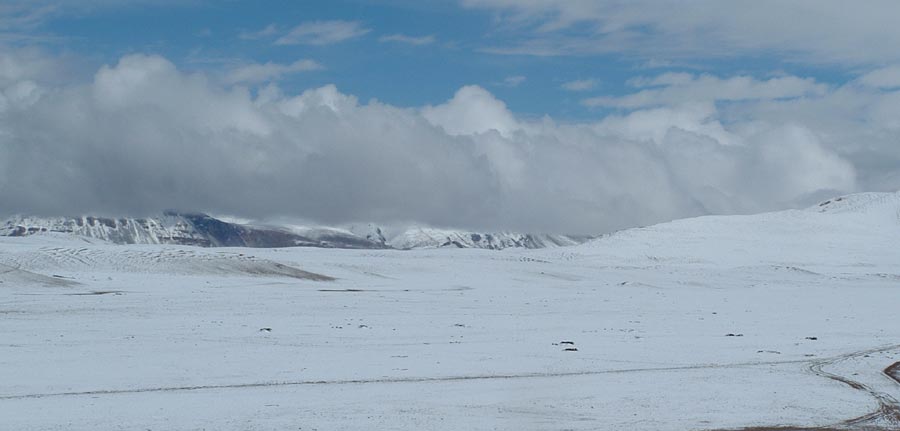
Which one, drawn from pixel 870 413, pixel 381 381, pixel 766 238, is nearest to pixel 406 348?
pixel 381 381

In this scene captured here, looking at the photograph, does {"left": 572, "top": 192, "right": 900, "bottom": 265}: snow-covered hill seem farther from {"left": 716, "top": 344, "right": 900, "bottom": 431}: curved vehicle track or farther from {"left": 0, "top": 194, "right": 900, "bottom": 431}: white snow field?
{"left": 716, "top": 344, "right": 900, "bottom": 431}: curved vehicle track

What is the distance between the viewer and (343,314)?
119ft

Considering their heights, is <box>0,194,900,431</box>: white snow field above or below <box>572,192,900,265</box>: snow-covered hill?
below

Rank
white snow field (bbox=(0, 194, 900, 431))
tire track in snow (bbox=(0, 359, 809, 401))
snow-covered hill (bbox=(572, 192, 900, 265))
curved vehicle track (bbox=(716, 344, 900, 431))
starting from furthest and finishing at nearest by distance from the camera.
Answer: snow-covered hill (bbox=(572, 192, 900, 265)), tire track in snow (bbox=(0, 359, 809, 401)), white snow field (bbox=(0, 194, 900, 431)), curved vehicle track (bbox=(716, 344, 900, 431))

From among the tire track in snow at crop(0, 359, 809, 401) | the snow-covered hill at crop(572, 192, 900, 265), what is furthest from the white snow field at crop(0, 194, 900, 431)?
the snow-covered hill at crop(572, 192, 900, 265)

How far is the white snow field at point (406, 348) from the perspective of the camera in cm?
1831

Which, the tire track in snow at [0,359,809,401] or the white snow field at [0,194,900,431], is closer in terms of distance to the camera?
A: the white snow field at [0,194,900,431]

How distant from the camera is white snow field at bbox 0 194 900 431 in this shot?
18.3 m

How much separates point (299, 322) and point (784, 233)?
75.2 metres

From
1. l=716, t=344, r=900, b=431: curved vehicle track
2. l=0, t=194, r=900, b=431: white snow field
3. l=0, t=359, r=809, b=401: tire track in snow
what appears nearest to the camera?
l=716, t=344, r=900, b=431: curved vehicle track

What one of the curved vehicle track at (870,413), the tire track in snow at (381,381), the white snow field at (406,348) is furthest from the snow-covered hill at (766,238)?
the tire track in snow at (381,381)

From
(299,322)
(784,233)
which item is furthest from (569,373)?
(784,233)

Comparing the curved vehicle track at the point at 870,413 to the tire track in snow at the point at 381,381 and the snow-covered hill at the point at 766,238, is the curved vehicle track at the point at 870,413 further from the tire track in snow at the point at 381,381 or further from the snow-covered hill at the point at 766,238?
the snow-covered hill at the point at 766,238

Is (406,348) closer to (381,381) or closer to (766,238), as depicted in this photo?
(381,381)
